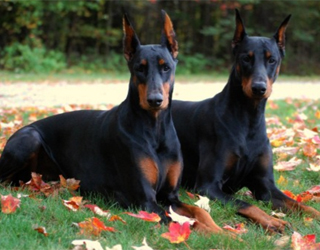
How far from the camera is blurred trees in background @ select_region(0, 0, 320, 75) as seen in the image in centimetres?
1962

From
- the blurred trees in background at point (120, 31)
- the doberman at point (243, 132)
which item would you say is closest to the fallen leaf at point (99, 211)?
the doberman at point (243, 132)

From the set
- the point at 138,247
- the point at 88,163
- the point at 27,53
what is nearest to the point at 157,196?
the point at 88,163

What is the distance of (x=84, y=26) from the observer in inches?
862

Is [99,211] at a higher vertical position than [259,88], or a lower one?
lower

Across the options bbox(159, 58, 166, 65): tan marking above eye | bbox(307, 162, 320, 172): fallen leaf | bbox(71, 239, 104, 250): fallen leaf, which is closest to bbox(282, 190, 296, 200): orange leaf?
bbox(307, 162, 320, 172): fallen leaf

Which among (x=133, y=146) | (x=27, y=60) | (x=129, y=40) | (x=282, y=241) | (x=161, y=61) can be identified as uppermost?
(x=129, y=40)

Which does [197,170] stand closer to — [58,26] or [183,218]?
[183,218]

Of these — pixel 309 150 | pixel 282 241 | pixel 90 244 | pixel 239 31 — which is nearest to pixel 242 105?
pixel 239 31

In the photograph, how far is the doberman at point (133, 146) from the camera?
364 centimetres

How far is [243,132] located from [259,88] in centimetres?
45

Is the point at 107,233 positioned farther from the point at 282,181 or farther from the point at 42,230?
the point at 282,181

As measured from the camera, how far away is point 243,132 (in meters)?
4.26

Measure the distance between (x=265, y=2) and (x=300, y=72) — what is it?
11.3 ft

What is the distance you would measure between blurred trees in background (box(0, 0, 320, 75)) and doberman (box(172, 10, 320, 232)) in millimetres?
15148
